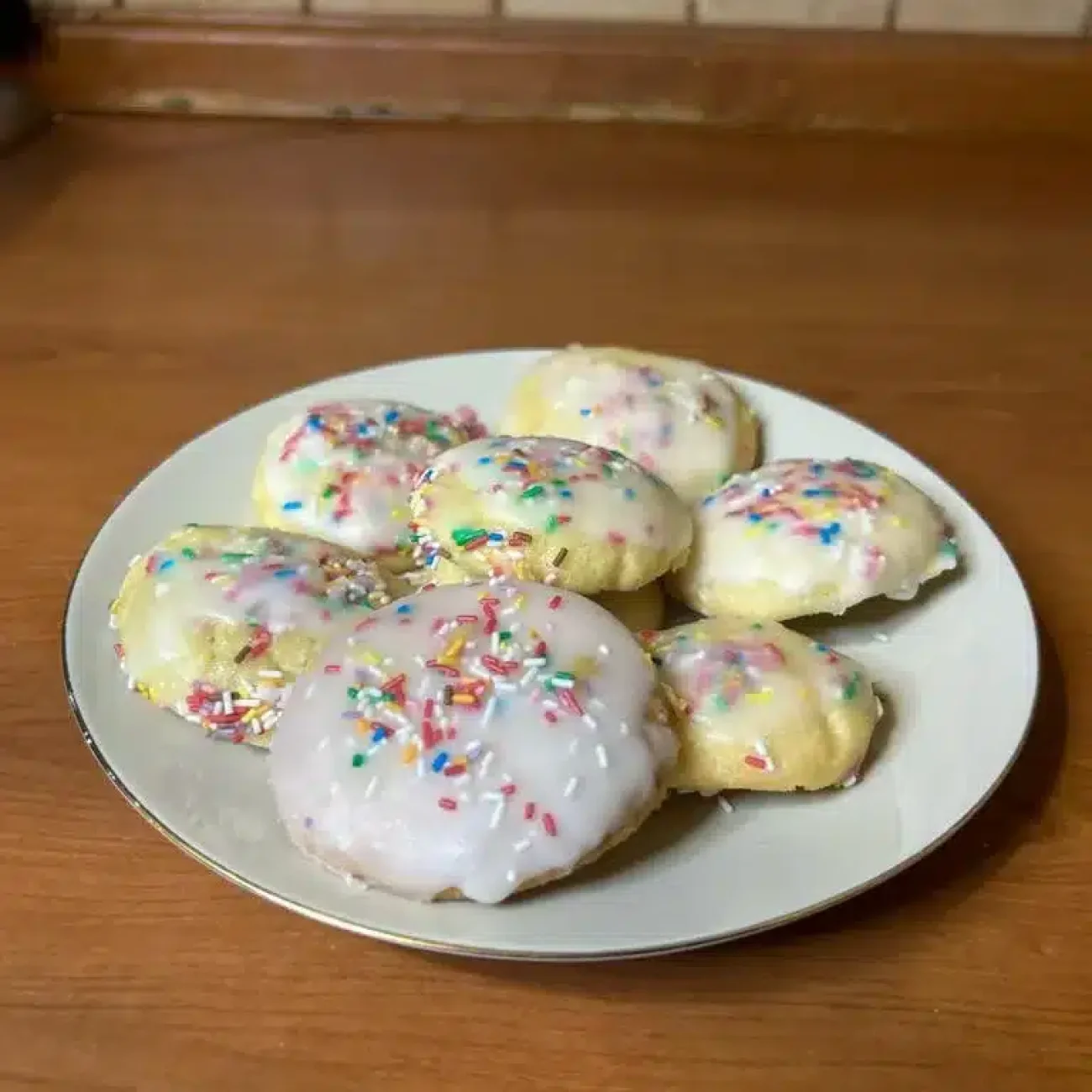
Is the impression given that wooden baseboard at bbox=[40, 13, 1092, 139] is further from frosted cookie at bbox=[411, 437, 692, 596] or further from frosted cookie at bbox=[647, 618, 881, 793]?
frosted cookie at bbox=[647, 618, 881, 793]

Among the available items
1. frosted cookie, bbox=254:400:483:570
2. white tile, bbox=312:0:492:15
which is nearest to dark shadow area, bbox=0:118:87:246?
white tile, bbox=312:0:492:15

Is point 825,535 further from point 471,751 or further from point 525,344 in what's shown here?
point 525,344

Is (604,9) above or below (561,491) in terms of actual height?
above

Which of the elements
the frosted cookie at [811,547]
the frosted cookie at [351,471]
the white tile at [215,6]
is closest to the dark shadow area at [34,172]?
the white tile at [215,6]

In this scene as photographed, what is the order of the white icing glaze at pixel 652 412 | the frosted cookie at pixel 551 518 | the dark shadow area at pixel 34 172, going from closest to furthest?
1. the frosted cookie at pixel 551 518
2. the white icing glaze at pixel 652 412
3. the dark shadow area at pixel 34 172

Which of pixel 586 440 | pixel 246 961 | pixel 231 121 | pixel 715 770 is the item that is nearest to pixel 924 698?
pixel 715 770

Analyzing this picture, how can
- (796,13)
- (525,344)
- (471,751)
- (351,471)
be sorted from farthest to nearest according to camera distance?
(796,13), (525,344), (351,471), (471,751)

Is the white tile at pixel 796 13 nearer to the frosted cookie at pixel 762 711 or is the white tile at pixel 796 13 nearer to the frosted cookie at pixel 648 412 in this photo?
the frosted cookie at pixel 648 412

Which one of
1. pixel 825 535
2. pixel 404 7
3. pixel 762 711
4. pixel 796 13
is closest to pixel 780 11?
pixel 796 13
